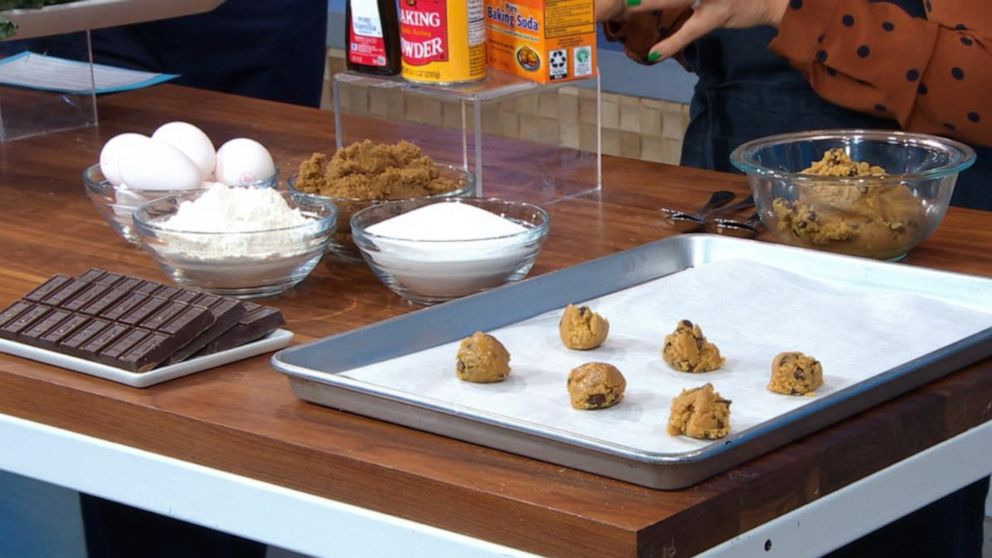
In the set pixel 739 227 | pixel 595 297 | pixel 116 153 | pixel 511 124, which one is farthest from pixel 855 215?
pixel 116 153

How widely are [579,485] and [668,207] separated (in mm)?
783

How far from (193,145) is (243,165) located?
63 mm

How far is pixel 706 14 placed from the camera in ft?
6.16

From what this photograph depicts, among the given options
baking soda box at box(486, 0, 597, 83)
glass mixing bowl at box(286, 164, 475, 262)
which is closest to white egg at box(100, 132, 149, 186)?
glass mixing bowl at box(286, 164, 475, 262)

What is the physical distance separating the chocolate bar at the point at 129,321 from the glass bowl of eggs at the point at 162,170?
247 mm

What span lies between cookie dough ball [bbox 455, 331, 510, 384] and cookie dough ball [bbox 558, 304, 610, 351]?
0.09 m

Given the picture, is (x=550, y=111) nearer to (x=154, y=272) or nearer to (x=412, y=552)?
(x=154, y=272)

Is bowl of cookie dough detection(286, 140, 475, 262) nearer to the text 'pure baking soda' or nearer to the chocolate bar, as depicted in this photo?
the text 'pure baking soda'

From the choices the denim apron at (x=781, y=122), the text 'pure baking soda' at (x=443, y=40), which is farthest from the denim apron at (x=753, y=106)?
the text 'pure baking soda' at (x=443, y=40)

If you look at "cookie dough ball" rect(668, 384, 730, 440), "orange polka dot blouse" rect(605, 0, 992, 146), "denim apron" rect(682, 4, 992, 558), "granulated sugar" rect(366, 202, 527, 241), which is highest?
"orange polka dot blouse" rect(605, 0, 992, 146)

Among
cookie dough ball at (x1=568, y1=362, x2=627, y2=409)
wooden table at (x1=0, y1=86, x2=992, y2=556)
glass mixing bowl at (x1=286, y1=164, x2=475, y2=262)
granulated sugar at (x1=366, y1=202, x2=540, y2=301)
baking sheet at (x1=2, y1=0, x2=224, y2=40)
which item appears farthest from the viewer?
baking sheet at (x1=2, y1=0, x2=224, y2=40)

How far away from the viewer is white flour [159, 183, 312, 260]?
4.76 ft

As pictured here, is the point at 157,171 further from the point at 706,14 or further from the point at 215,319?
the point at 706,14

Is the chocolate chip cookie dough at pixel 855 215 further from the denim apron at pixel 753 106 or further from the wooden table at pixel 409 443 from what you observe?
the denim apron at pixel 753 106
